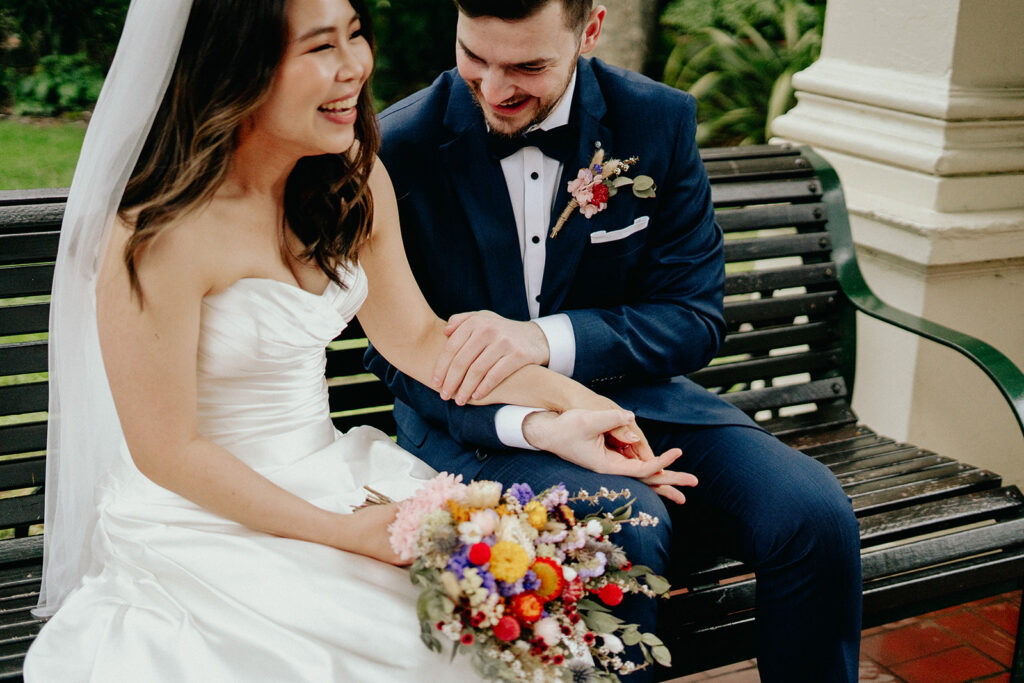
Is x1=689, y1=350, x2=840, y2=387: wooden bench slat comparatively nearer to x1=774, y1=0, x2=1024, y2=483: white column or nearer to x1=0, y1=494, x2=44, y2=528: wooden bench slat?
x1=774, y1=0, x2=1024, y2=483: white column

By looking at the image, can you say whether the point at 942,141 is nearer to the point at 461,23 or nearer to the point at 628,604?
the point at 461,23

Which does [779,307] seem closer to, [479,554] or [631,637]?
[631,637]

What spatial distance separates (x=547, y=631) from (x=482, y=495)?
0.25 meters

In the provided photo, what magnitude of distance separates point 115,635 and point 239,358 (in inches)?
22.0

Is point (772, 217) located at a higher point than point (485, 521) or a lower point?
higher

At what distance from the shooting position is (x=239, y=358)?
200 cm

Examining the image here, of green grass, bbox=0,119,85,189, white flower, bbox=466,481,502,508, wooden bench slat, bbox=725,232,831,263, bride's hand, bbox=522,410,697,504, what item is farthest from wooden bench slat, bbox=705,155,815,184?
green grass, bbox=0,119,85,189

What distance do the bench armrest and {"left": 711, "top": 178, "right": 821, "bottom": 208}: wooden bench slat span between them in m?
0.05

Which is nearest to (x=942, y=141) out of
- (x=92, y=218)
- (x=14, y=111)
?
(x=92, y=218)

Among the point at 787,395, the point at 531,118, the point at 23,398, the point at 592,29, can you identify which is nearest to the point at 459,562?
the point at 531,118

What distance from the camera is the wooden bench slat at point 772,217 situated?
3258 mm

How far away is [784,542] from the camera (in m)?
2.20

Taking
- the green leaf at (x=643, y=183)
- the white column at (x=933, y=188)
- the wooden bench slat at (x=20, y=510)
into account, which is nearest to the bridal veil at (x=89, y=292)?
the wooden bench slat at (x=20, y=510)

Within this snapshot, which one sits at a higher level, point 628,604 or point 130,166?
point 130,166
